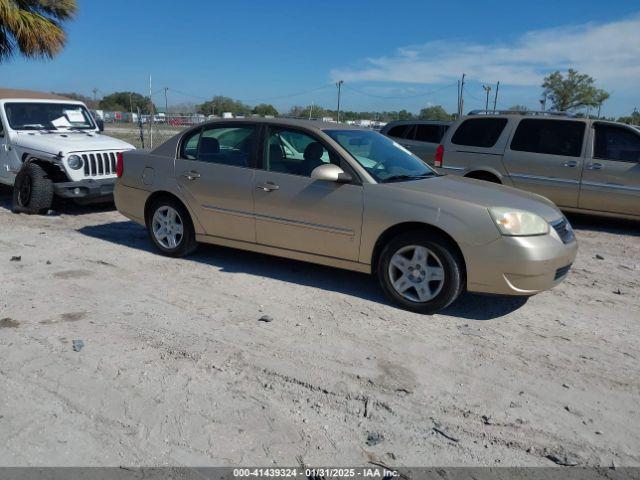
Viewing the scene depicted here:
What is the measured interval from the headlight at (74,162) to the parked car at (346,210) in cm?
246

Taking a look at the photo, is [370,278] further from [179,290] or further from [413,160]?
[179,290]

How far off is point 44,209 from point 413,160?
6.06m

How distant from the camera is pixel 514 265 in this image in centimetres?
455

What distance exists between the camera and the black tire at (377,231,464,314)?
4.71 metres

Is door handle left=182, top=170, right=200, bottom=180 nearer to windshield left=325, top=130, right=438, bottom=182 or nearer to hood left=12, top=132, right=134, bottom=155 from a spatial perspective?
windshield left=325, top=130, right=438, bottom=182

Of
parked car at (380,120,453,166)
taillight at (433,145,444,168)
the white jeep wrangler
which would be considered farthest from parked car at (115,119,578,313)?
parked car at (380,120,453,166)

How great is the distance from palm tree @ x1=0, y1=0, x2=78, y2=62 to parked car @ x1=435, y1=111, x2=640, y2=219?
31.6 feet

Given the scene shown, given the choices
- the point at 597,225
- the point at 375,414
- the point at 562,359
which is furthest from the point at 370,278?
the point at 597,225

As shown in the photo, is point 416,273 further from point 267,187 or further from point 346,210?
point 267,187

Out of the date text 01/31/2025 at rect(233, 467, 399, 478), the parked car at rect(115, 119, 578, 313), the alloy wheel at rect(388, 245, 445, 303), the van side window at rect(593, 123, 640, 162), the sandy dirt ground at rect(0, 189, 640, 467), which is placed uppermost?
the van side window at rect(593, 123, 640, 162)

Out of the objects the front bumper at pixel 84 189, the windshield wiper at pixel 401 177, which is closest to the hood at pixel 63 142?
the front bumper at pixel 84 189

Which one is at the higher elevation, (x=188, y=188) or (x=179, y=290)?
(x=188, y=188)

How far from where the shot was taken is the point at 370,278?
19.5 feet

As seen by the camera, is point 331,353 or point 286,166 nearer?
point 331,353
